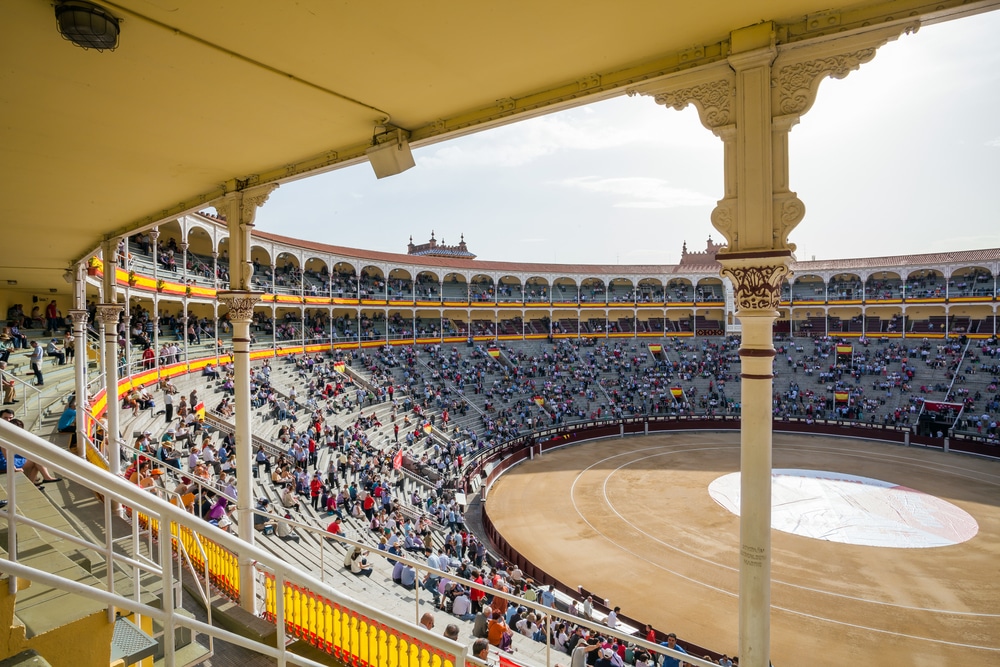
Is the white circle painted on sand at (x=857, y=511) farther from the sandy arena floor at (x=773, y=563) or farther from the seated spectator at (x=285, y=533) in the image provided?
the seated spectator at (x=285, y=533)

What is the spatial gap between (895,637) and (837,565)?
361cm

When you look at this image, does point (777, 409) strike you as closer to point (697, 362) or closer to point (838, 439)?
point (838, 439)

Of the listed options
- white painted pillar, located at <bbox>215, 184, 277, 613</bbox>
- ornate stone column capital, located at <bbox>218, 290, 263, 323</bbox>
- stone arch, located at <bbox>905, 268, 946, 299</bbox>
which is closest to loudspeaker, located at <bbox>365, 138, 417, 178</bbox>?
white painted pillar, located at <bbox>215, 184, 277, 613</bbox>

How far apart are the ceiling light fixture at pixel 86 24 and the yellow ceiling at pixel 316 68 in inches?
2.9

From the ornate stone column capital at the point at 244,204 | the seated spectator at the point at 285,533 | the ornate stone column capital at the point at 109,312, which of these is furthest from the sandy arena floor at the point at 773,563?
the ornate stone column capital at the point at 109,312

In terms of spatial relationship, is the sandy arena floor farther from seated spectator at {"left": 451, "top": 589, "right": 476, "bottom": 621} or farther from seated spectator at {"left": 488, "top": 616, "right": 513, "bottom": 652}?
seated spectator at {"left": 488, "top": 616, "right": 513, "bottom": 652}

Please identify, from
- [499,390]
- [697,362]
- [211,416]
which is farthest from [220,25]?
[697,362]

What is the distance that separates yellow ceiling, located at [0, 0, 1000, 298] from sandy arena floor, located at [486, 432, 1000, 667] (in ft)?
37.7

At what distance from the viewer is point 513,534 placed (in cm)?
1681

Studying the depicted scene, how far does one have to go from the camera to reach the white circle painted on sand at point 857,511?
16.7 meters

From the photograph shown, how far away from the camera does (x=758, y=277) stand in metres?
3.51

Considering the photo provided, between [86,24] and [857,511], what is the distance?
23541 millimetres

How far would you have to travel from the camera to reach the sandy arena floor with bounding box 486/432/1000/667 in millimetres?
11195

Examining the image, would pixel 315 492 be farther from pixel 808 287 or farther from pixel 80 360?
pixel 808 287
